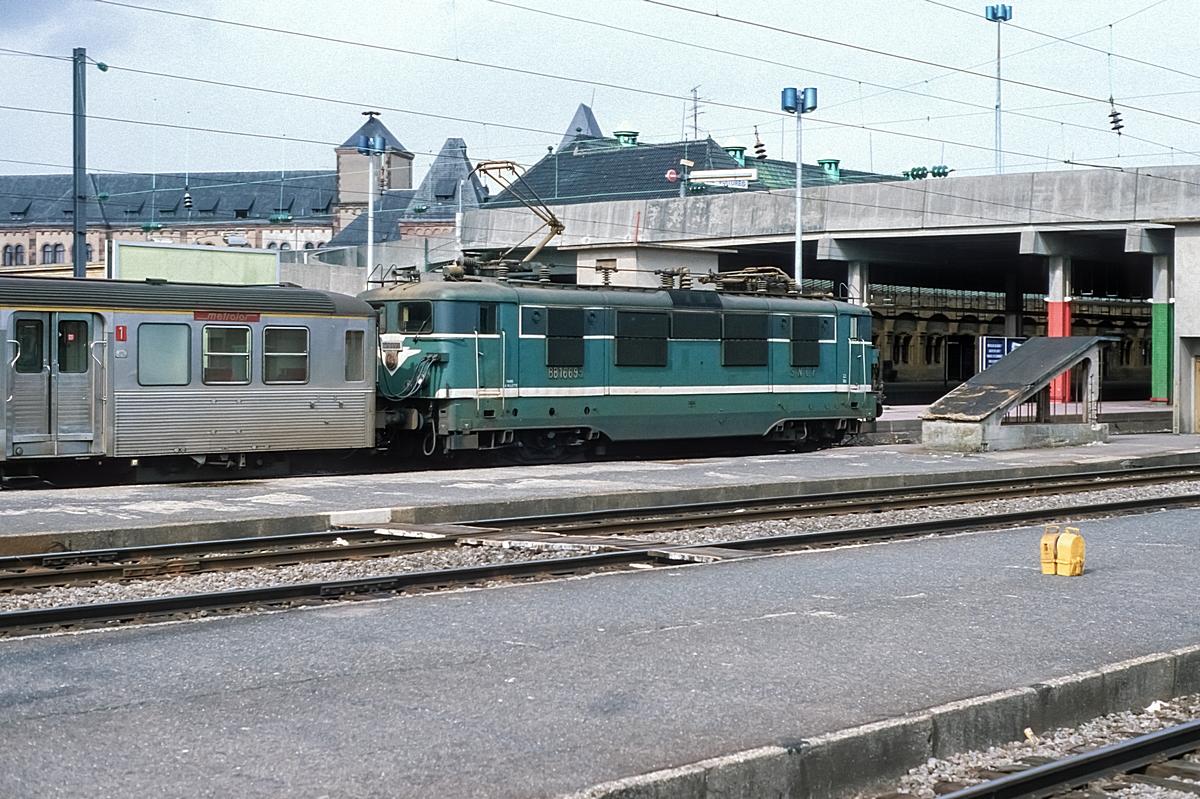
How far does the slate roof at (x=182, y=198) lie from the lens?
136250 mm

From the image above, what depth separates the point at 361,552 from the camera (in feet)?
44.2

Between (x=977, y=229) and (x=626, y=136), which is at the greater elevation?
(x=626, y=136)

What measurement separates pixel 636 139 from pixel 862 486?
5572cm

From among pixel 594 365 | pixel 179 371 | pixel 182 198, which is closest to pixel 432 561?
pixel 179 371

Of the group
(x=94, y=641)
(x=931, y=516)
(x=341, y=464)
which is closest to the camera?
(x=94, y=641)

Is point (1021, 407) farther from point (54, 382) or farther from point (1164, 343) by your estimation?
point (54, 382)

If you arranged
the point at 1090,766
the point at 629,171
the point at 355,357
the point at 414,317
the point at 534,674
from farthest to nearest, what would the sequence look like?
the point at 629,171, the point at 414,317, the point at 355,357, the point at 534,674, the point at 1090,766

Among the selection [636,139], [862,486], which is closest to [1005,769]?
[862,486]

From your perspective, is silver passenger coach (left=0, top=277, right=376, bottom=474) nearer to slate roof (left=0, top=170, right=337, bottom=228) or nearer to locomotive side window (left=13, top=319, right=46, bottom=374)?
locomotive side window (left=13, top=319, right=46, bottom=374)

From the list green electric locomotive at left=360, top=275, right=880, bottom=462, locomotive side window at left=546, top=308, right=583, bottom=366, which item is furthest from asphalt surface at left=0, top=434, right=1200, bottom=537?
locomotive side window at left=546, top=308, right=583, bottom=366

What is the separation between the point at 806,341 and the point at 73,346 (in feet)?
47.9

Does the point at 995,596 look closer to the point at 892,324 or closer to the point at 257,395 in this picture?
the point at 257,395

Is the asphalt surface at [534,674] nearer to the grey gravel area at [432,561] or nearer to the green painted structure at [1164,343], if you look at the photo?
the grey gravel area at [432,561]

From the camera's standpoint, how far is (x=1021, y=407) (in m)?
29.1
